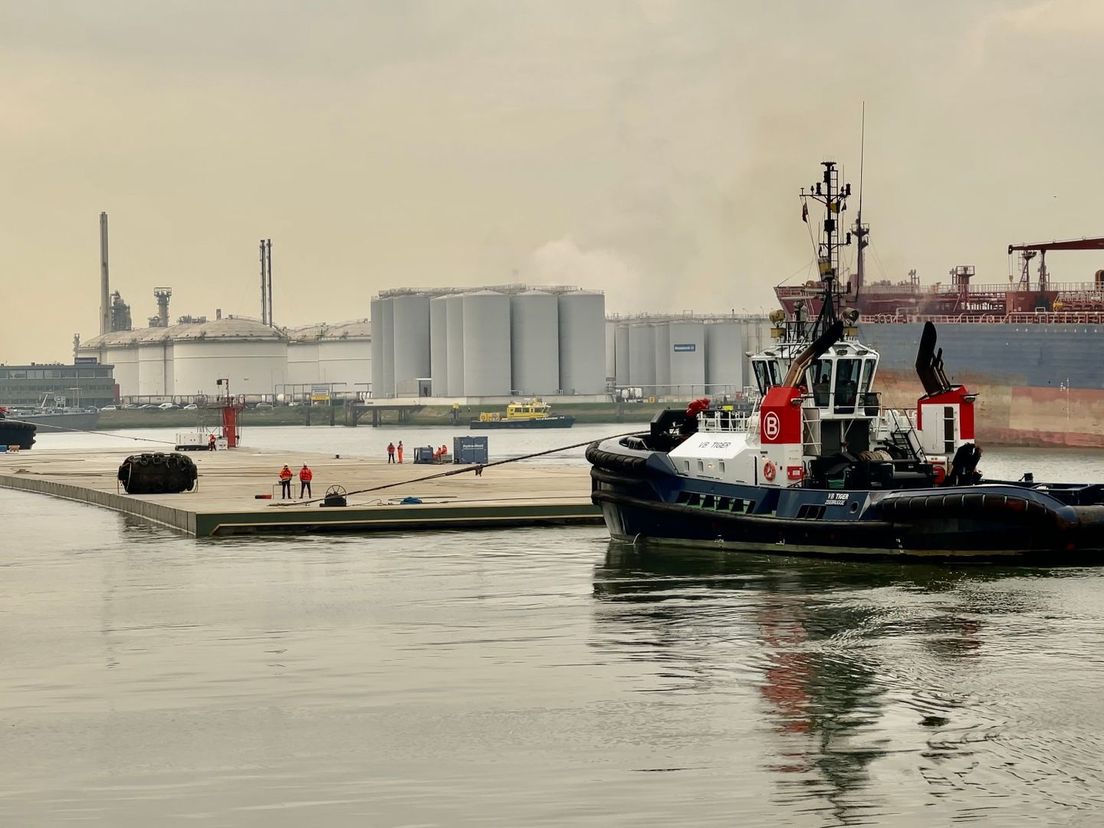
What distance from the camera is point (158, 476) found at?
53625 mm

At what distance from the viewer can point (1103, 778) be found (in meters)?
15.6

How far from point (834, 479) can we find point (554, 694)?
14355 millimetres

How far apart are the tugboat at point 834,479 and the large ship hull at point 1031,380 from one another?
6174cm

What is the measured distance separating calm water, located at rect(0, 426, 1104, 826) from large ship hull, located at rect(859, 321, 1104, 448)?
65063 millimetres

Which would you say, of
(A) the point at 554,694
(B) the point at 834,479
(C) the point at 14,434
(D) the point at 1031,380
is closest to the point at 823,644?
(A) the point at 554,694

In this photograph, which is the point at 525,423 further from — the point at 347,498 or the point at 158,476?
the point at 347,498

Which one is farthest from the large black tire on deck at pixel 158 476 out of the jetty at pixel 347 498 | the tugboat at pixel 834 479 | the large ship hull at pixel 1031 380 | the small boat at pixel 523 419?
the small boat at pixel 523 419

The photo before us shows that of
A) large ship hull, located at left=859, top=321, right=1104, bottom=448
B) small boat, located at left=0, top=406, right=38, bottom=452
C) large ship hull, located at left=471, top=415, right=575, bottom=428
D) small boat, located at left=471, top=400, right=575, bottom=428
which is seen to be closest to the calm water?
large ship hull, located at left=859, top=321, right=1104, bottom=448

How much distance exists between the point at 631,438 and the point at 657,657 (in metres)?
17.8

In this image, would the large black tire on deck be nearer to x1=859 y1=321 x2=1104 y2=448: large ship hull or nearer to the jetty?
the jetty

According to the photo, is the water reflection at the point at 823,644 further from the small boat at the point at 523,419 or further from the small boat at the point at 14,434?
the small boat at the point at 523,419

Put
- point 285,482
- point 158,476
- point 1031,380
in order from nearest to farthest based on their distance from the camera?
point 285,482
point 158,476
point 1031,380

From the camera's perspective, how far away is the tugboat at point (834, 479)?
1217 inches

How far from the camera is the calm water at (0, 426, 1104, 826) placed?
49.5ft
